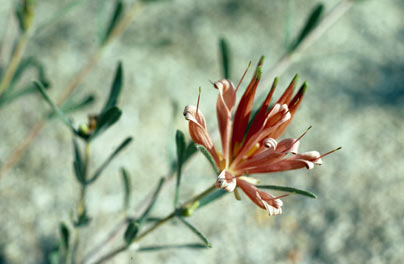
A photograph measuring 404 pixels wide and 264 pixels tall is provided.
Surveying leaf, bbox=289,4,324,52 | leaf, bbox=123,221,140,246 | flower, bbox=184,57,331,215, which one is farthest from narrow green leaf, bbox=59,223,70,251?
leaf, bbox=289,4,324,52

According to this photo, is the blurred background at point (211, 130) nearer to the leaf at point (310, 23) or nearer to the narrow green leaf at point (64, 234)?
the leaf at point (310, 23)

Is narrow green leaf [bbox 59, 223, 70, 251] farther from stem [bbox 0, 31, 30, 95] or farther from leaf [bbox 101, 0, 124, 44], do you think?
leaf [bbox 101, 0, 124, 44]

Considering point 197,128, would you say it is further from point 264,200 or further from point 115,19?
point 115,19

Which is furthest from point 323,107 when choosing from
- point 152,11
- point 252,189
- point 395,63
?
point 252,189

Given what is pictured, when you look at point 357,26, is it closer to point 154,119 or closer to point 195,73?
point 195,73

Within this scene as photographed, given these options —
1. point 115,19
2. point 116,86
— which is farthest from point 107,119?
point 115,19
